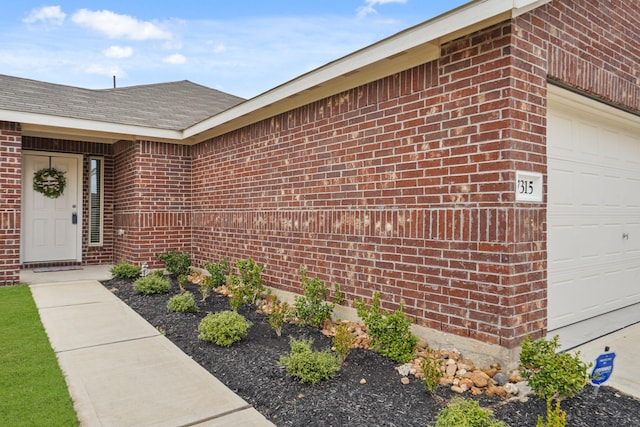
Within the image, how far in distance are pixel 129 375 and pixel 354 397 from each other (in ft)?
5.97

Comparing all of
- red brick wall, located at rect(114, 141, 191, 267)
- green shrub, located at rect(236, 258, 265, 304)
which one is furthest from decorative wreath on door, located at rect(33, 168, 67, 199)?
green shrub, located at rect(236, 258, 265, 304)

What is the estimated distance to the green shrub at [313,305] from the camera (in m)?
4.68

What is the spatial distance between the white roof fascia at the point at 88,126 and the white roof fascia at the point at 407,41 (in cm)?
295

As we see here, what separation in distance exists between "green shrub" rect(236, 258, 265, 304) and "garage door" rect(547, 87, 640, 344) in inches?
141

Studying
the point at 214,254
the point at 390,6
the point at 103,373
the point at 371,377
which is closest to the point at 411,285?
the point at 371,377

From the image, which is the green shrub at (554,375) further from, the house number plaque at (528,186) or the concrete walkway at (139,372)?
the house number plaque at (528,186)

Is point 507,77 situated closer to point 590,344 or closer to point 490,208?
point 490,208

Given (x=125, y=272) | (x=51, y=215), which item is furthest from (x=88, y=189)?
(x=125, y=272)

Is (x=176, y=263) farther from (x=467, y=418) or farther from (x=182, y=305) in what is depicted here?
(x=467, y=418)

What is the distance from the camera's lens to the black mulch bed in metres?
2.63

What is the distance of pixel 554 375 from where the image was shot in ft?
8.84

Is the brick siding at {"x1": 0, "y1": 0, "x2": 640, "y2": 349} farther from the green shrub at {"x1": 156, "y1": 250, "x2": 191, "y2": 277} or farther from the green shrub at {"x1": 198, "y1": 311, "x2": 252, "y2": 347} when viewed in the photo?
the green shrub at {"x1": 156, "y1": 250, "x2": 191, "y2": 277}

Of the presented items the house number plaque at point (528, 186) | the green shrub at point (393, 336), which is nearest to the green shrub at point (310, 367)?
the green shrub at point (393, 336)

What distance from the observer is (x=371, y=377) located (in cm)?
332
